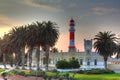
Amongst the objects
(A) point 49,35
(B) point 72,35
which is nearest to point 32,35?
(A) point 49,35

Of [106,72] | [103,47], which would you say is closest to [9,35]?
[103,47]

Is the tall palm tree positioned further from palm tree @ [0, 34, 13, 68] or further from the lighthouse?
the lighthouse

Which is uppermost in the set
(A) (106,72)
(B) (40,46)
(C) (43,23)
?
(C) (43,23)

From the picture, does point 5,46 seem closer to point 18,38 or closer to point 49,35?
point 18,38

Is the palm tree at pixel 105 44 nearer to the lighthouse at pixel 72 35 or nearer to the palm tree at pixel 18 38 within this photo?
the palm tree at pixel 18 38

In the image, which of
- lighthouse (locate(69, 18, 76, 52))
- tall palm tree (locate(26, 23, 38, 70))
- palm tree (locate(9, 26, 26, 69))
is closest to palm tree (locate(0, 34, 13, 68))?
palm tree (locate(9, 26, 26, 69))

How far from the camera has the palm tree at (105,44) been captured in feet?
265

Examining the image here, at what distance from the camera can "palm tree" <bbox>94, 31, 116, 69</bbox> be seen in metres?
80.8

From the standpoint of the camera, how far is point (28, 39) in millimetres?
74500

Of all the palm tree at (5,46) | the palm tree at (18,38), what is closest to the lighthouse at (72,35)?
the palm tree at (5,46)

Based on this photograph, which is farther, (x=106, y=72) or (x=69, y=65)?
(x=69, y=65)

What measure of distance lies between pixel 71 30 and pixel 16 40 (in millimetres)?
31704

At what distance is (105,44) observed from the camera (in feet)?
267

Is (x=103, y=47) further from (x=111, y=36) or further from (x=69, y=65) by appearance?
(x=69, y=65)
